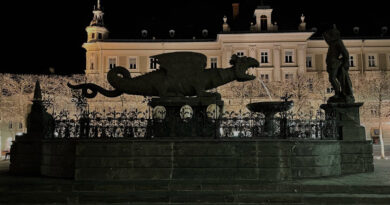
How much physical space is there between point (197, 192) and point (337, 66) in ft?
24.6

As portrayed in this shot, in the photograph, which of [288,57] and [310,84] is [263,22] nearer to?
[288,57]

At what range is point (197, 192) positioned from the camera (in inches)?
412

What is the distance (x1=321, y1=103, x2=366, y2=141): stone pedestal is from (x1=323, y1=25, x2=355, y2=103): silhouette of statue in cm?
50

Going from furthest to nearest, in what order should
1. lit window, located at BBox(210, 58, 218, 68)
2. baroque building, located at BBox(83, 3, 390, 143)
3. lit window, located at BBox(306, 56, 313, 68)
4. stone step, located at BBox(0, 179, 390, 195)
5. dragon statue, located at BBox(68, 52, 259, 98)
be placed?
1. lit window, located at BBox(306, 56, 313, 68)
2. lit window, located at BBox(210, 58, 218, 68)
3. baroque building, located at BBox(83, 3, 390, 143)
4. dragon statue, located at BBox(68, 52, 259, 98)
5. stone step, located at BBox(0, 179, 390, 195)

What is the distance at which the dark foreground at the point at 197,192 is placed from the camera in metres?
10.1

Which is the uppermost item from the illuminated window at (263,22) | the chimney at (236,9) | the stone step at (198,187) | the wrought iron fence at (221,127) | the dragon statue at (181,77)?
the chimney at (236,9)

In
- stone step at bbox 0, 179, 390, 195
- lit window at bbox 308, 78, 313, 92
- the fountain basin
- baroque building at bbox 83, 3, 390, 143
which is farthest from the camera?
baroque building at bbox 83, 3, 390, 143

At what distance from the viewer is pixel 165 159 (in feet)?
38.3

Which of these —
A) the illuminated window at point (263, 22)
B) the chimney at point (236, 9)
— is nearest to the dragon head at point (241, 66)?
the illuminated window at point (263, 22)

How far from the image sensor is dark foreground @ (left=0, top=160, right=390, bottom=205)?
1005cm

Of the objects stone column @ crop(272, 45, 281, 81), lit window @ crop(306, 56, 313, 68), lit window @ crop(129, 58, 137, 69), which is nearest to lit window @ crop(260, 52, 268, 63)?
stone column @ crop(272, 45, 281, 81)

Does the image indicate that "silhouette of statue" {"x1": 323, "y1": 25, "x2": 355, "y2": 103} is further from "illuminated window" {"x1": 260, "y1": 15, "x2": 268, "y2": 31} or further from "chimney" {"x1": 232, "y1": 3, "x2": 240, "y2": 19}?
"chimney" {"x1": 232, "y1": 3, "x2": 240, "y2": 19}

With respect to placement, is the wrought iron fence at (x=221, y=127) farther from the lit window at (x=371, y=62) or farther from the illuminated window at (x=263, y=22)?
the lit window at (x=371, y=62)

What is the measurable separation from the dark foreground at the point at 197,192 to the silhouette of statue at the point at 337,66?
4192 mm
